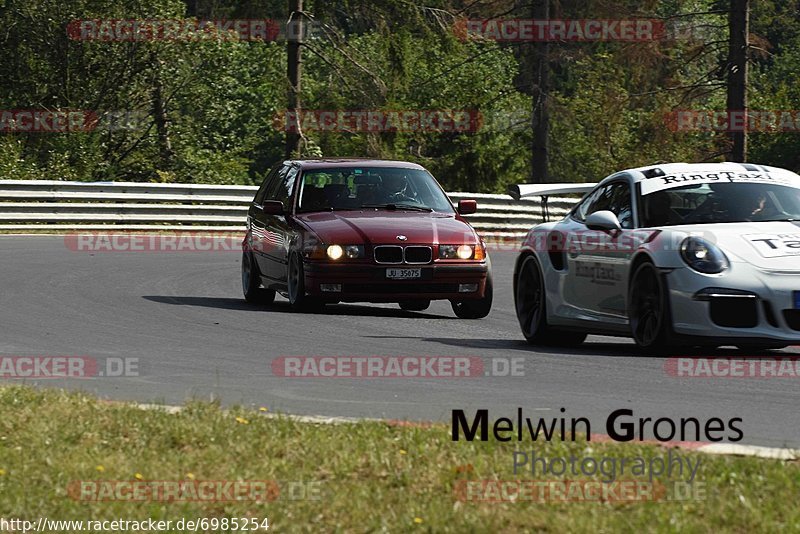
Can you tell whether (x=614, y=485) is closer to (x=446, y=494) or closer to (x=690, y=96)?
(x=446, y=494)

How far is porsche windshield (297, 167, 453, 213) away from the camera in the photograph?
16.7 meters

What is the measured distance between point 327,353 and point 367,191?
504 centimetres

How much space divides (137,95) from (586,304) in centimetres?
2605

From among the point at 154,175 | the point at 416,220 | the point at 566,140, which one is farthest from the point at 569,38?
the point at 416,220

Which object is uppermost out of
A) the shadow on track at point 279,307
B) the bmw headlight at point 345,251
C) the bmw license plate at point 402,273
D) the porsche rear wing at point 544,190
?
the porsche rear wing at point 544,190

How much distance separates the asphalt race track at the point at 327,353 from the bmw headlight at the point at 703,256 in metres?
0.74

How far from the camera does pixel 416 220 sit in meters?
16.1

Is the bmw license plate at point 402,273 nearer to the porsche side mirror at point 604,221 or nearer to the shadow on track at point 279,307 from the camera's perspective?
the shadow on track at point 279,307

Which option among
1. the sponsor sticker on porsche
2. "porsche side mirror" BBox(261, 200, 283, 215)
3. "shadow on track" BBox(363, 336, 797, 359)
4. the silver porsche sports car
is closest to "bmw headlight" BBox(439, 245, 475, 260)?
"porsche side mirror" BBox(261, 200, 283, 215)

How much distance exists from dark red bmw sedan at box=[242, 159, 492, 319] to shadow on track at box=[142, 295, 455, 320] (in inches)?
8.1

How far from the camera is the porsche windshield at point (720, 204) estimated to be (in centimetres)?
1196

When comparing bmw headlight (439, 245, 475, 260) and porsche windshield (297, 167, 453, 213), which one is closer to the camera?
bmw headlight (439, 245, 475, 260)

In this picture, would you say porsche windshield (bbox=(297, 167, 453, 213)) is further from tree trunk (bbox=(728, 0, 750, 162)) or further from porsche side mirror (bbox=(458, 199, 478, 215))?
tree trunk (bbox=(728, 0, 750, 162))

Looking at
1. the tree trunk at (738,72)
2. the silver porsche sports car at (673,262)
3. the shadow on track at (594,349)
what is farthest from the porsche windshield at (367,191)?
the tree trunk at (738,72)
